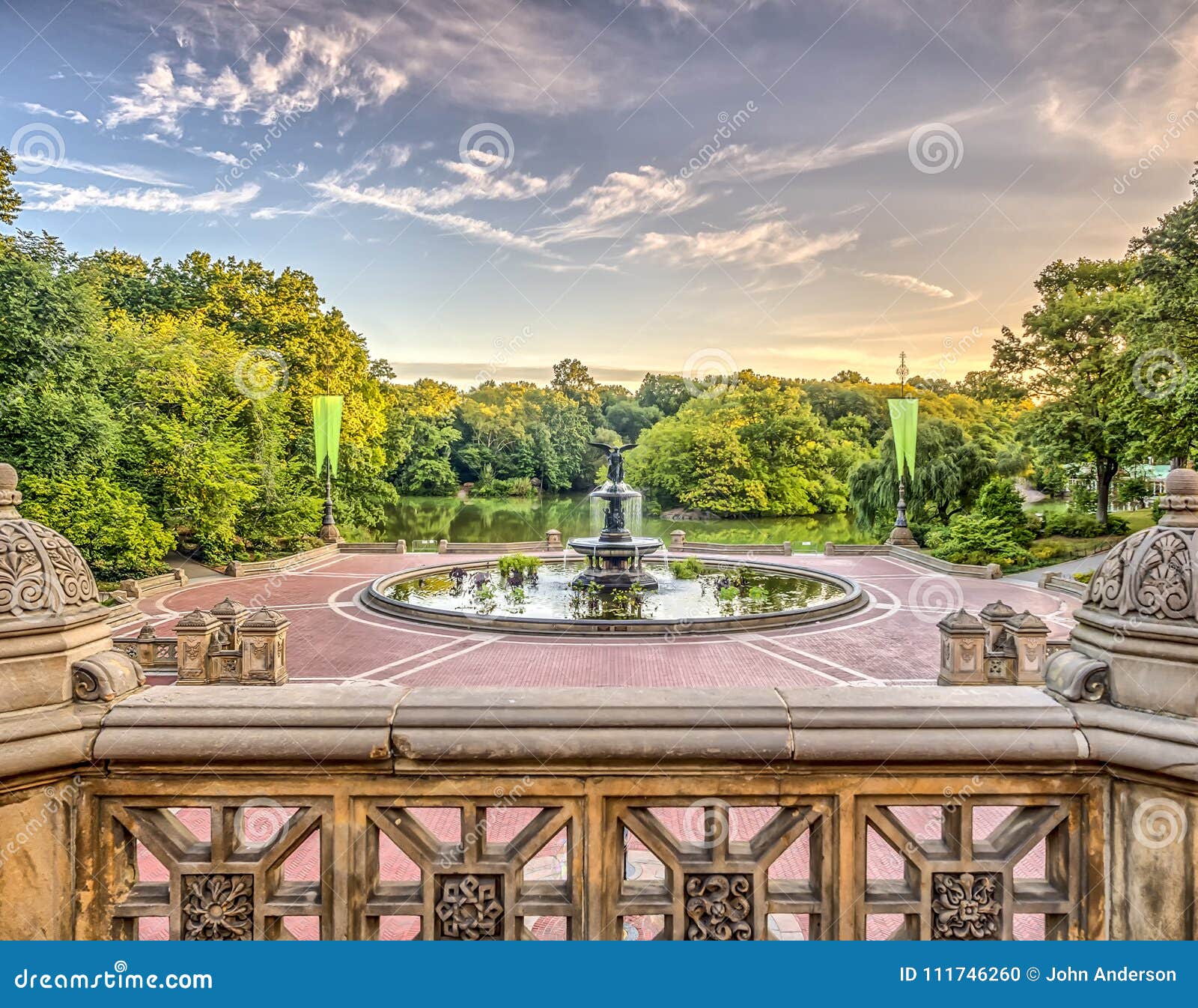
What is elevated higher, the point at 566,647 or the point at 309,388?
the point at 309,388

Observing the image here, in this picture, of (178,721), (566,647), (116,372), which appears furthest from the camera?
(116,372)

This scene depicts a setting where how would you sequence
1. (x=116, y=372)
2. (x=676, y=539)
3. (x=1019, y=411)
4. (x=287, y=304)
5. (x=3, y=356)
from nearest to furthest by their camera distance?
(x=3, y=356) < (x=116, y=372) < (x=676, y=539) < (x=287, y=304) < (x=1019, y=411)

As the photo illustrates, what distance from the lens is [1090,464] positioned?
3528cm

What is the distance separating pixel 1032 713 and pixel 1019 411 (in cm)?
5010

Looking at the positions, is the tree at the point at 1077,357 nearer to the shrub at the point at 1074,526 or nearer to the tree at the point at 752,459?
the shrub at the point at 1074,526

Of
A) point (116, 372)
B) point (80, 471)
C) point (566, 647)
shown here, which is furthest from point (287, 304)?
point (566, 647)

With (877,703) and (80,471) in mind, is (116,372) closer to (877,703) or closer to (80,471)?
(80,471)

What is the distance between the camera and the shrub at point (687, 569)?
22391 mm

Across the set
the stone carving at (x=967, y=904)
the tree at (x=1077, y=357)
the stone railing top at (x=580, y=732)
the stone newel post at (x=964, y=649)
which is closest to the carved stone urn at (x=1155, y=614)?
the stone railing top at (x=580, y=732)

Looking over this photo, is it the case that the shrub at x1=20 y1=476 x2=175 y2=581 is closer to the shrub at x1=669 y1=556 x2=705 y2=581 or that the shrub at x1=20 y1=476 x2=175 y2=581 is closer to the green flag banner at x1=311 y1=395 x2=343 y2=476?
the green flag banner at x1=311 y1=395 x2=343 y2=476

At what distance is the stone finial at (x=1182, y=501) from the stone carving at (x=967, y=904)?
4.08 ft

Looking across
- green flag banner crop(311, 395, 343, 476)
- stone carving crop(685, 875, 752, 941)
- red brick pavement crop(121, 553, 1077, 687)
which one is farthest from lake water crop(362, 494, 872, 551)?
stone carving crop(685, 875, 752, 941)

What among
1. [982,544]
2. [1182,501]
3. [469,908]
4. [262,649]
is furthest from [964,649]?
[982,544]

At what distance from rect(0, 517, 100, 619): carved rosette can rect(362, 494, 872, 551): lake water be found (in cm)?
3693
